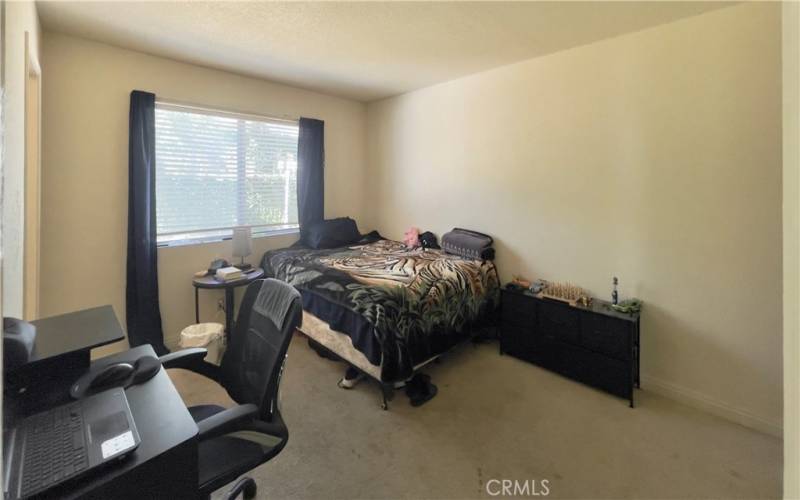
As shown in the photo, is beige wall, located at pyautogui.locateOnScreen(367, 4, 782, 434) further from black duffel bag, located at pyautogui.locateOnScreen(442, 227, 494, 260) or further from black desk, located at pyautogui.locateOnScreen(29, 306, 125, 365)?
black desk, located at pyautogui.locateOnScreen(29, 306, 125, 365)

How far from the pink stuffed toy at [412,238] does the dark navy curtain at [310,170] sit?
1.04m

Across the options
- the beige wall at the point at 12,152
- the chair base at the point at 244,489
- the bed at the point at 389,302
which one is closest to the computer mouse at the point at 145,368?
the beige wall at the point at 12,152

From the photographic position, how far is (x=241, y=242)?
319 cm

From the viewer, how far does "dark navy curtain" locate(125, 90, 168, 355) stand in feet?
9.11

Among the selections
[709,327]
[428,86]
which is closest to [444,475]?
[709,327]

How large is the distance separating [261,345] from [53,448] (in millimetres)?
654

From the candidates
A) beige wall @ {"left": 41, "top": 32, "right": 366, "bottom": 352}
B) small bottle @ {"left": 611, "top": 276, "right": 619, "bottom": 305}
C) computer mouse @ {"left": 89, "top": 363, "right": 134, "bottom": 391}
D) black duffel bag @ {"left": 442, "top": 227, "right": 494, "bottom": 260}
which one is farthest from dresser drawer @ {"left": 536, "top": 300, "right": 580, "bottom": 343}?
beige wall @ {"left": 41, "top": 32, "right": 366, "bottom": 352}

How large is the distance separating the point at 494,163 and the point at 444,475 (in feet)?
8.46

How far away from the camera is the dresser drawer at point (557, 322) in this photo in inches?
101

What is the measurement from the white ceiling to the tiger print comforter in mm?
1726

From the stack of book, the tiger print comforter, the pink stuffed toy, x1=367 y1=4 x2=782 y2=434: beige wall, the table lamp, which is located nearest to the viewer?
x1=367 y1=4 x2=782 y2=434: beige wall

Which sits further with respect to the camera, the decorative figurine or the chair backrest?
the decorative figurine

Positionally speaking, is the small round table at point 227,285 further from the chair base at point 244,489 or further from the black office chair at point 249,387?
the chair base at point 244,489

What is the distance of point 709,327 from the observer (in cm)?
227
